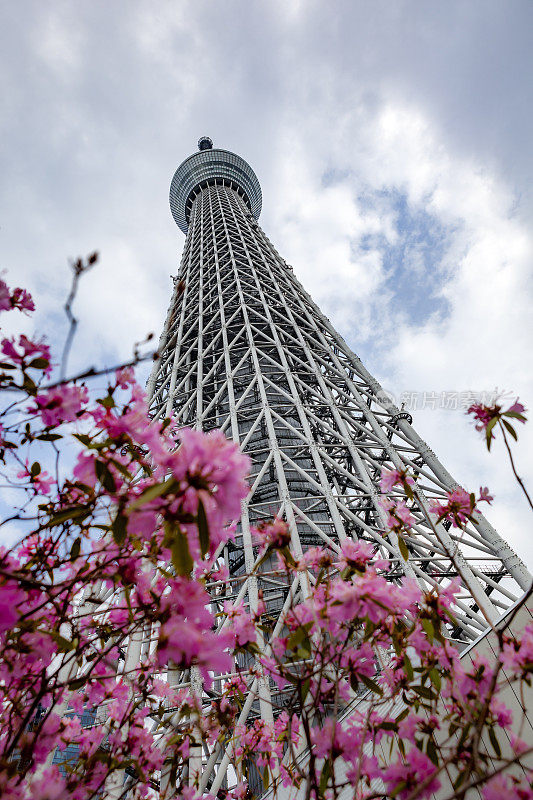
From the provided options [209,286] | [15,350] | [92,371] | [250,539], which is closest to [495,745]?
[92,371]

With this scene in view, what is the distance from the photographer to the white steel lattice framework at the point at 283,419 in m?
6.42

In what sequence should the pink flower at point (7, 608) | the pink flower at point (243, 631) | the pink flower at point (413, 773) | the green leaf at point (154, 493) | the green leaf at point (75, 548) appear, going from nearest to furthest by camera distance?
the green leaf at point (154, 493) < the pink flower at point (7, 608) < the pink flower at point (413, 773) < the green leaf at point (75, 548) < the pink flower at point (243, 631)

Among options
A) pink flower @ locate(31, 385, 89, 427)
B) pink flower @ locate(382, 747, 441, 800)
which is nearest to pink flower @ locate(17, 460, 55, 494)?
pink flower @ locate(31, 385, 89, 427)

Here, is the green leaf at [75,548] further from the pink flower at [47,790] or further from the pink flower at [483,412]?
the pink flower at [483,412]

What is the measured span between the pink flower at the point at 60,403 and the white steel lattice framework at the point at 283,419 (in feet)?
1.85

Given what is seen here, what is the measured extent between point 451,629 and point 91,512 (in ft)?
26.0

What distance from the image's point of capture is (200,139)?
37.7 metres

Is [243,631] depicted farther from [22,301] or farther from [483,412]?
[22,301]

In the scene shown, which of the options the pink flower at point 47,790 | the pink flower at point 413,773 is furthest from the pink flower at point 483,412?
the pink flower at point 47,790

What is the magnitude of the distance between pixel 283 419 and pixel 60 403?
677 centimetres

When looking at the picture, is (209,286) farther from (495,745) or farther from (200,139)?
(200,139)

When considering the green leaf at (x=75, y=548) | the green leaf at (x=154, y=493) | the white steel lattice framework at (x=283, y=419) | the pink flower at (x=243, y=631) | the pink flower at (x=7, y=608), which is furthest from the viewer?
the white steel lattice framework at (x=283, y=419)

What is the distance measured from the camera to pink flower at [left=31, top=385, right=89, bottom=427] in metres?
1.72

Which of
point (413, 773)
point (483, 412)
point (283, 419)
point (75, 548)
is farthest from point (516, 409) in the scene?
point (283, 419)
